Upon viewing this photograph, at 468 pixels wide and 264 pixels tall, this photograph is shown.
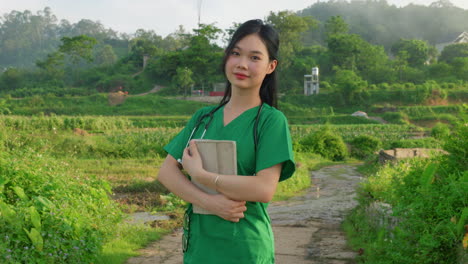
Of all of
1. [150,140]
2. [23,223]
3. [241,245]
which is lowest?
[150,140]

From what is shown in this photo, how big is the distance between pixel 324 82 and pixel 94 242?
38270 millimetres

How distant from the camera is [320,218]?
16.6 feet

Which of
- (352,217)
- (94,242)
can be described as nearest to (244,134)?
(94,242)

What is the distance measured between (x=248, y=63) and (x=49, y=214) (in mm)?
2024

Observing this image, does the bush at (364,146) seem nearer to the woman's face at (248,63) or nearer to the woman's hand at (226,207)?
the woman's face at (248,63)

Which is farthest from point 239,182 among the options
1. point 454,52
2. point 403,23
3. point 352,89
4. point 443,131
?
point 403,23

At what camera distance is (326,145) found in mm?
16266

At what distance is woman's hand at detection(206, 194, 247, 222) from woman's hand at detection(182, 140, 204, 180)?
9 centimetres

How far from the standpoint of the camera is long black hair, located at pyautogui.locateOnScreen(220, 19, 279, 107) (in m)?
1.50

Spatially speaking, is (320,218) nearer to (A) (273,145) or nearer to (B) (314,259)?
(B) (314,259)

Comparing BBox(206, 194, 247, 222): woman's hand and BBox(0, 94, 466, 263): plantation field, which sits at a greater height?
BBox(206, 194, 247, 222): woman's hand

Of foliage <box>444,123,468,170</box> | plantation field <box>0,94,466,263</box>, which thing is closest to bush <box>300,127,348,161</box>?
plantation field <box>0,94,466,263</box>

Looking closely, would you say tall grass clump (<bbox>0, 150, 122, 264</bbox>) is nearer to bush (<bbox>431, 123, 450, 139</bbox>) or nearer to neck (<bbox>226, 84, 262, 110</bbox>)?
neck (<bbox>226, 84, 262, 110</bbox>)

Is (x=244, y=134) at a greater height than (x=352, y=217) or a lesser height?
greater
